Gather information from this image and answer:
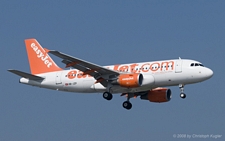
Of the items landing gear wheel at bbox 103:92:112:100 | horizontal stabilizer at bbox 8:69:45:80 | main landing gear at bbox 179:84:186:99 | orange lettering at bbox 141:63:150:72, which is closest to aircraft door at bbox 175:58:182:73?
main landing gear at bbox 179:84:186:99

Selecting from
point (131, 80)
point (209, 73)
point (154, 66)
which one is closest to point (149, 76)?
point (154, 66)

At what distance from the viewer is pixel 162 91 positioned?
211 feet

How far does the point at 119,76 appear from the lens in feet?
194

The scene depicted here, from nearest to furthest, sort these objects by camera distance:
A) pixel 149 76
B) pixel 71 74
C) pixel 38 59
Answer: pixel 149 76 → pixel 71 74 → pixel 38 59

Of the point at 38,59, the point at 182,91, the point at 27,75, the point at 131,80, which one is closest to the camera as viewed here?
the point at 131,80

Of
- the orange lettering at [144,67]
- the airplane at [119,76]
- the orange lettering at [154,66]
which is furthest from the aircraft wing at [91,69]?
the orange lettering at [154,66]

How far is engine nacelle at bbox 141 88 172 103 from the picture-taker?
64250mm

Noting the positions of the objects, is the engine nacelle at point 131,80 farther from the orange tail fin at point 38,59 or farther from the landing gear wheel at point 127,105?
the orange tail fin at point 38,59

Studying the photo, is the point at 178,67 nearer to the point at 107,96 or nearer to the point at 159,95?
the point at 159,95

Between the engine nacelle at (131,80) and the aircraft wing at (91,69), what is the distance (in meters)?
1.24

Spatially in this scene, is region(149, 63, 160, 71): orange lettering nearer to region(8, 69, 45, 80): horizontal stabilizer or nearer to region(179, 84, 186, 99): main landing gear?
region(179, 84, 186, 99): main landing gear

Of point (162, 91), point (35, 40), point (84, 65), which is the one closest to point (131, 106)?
point (162, 91)

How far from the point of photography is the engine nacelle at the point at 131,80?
57625 mm

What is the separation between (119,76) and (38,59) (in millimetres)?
12186
